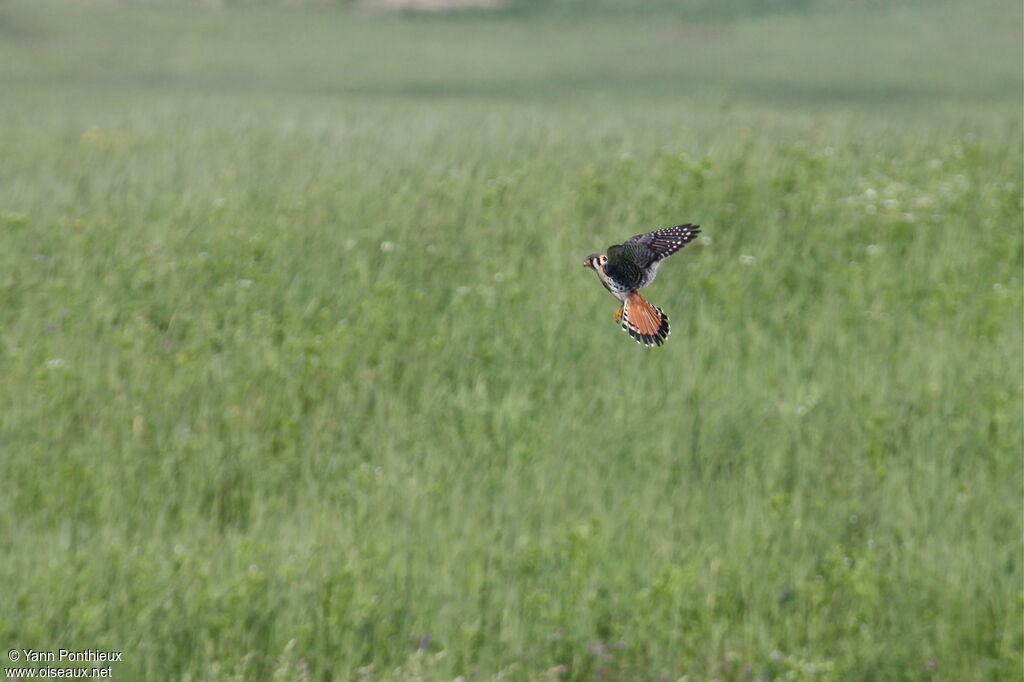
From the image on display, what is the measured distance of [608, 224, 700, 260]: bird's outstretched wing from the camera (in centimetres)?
Result: 296

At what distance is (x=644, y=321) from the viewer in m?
2.90

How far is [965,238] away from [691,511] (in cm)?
401

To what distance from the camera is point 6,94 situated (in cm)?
1980

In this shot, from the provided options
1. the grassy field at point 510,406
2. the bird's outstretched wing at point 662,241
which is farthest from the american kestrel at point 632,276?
the grassy field at point 510,406

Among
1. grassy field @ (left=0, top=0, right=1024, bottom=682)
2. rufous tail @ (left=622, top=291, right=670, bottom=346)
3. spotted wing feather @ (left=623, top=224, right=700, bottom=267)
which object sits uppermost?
spotted wing feather @ (left=623, top=224, right=700, bottom=267)

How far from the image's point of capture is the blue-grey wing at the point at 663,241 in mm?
2963

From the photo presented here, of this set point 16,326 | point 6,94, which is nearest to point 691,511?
point 16,326

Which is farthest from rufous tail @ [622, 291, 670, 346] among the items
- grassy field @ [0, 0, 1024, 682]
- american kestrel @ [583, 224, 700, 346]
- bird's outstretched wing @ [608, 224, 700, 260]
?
grassy field @ [0, 0, 1024, 682]

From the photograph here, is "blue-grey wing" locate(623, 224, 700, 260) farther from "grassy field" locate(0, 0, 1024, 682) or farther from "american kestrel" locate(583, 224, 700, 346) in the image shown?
"grassy field" locate(0, 0, 1024, 682)

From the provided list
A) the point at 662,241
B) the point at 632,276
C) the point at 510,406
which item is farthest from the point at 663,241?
the point at 510,406

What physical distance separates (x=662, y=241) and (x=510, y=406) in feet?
14.0

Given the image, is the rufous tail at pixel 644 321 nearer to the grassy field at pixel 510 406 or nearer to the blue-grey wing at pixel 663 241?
the blue-grey wing at pixel 663 241

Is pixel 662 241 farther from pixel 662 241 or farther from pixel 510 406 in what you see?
pixel 510 406

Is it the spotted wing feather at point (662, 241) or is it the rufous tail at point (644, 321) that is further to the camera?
the spotted wing feather at point (662, 241)
